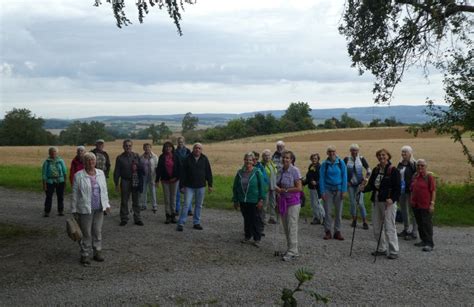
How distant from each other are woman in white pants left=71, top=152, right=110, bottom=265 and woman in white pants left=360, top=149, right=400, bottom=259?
4948 mm

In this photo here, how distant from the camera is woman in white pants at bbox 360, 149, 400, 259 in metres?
8.51

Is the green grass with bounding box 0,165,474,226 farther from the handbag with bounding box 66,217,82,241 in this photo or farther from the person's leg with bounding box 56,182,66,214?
the handbag with bounding box 66,217,82,241

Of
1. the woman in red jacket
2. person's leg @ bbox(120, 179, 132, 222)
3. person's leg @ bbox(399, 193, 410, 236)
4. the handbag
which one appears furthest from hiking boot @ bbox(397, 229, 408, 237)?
the handbag

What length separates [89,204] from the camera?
7828mm

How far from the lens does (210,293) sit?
646cm

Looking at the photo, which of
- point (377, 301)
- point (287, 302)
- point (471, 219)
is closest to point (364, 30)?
point (471, 219)

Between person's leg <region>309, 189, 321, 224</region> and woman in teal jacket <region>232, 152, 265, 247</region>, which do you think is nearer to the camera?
woman in teal jacket <region>232, 152, 265, 247</region>

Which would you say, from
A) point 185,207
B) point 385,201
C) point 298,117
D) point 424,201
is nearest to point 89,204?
point 185,207

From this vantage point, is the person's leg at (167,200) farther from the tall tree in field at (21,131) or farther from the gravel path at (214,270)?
the tall tree in field at (21,131)

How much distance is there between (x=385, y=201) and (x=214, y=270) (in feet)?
11.3

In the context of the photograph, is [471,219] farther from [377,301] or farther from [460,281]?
[377,301]

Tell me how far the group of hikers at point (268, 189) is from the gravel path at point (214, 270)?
0.40m

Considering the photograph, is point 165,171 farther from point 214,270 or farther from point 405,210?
point 405,210

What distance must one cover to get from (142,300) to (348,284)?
3.02m
